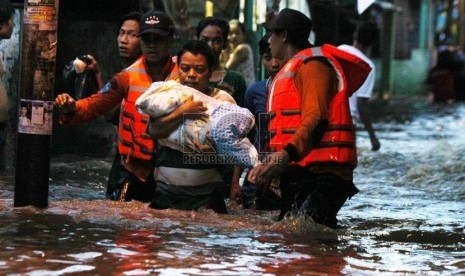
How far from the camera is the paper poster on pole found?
855 cm

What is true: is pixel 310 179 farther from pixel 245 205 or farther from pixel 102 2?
pixel 102 2

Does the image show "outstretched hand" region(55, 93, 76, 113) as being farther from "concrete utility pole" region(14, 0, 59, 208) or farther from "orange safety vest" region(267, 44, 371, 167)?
"orange safety vest" region(267, 44, 371, 167)

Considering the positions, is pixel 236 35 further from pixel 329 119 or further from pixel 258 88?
pixel 329 119

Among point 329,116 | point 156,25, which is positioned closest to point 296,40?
point 329,116

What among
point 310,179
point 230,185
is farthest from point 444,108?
point 310,179

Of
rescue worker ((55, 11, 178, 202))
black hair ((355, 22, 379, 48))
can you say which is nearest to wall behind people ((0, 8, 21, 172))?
rescue worker ((55, 11, 178, 202))

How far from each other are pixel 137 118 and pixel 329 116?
1777 millimetres

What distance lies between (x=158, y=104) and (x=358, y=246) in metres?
1.61

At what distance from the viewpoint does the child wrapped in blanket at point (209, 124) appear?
7.90 metres

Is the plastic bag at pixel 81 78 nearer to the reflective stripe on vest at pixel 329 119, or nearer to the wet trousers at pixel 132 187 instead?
the wet trousers at pixel 132 187

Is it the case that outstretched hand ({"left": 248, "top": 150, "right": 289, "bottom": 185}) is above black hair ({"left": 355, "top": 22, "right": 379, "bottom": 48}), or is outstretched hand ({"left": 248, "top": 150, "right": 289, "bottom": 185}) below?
below

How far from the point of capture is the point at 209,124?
7957 millimetres

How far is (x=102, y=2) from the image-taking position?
14.1m

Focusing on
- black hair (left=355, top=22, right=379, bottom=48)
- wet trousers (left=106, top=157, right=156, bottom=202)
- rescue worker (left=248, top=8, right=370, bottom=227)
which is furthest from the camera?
black hair (left=355, top=22, right=379, bottom=48)
